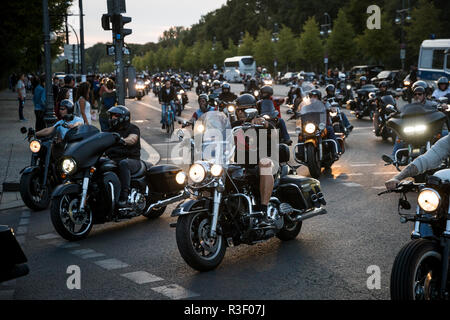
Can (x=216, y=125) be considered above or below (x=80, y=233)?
above

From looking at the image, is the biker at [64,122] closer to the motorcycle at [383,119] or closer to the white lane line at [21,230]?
the white lane line at [21,230]

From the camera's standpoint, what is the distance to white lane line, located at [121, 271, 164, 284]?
6.11 meters

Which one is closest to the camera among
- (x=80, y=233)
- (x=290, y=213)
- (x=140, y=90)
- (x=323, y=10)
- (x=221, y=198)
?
(x=221, y=198)

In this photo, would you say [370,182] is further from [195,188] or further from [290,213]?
[195,188]

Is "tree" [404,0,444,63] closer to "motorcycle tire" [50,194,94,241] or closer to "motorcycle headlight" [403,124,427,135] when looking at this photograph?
"motorcycle headlight" [403,124,427,135]

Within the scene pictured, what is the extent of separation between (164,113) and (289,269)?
57.9 ft

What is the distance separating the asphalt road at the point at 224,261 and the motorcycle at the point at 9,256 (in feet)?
2.47

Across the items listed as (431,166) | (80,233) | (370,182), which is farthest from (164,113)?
(431,166)

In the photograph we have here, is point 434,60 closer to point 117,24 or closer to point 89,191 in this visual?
point 117,24

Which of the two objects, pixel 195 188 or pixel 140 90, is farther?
pixel 140 90

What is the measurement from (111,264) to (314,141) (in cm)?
663

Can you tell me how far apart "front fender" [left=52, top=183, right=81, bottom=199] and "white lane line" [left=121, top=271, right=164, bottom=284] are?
70.6 inches

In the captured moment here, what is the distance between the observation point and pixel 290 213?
7.39 m

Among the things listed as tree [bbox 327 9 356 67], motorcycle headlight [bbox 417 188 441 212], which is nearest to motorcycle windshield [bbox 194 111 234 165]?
motorcycle headlight [bbox 417 188 441 212]
